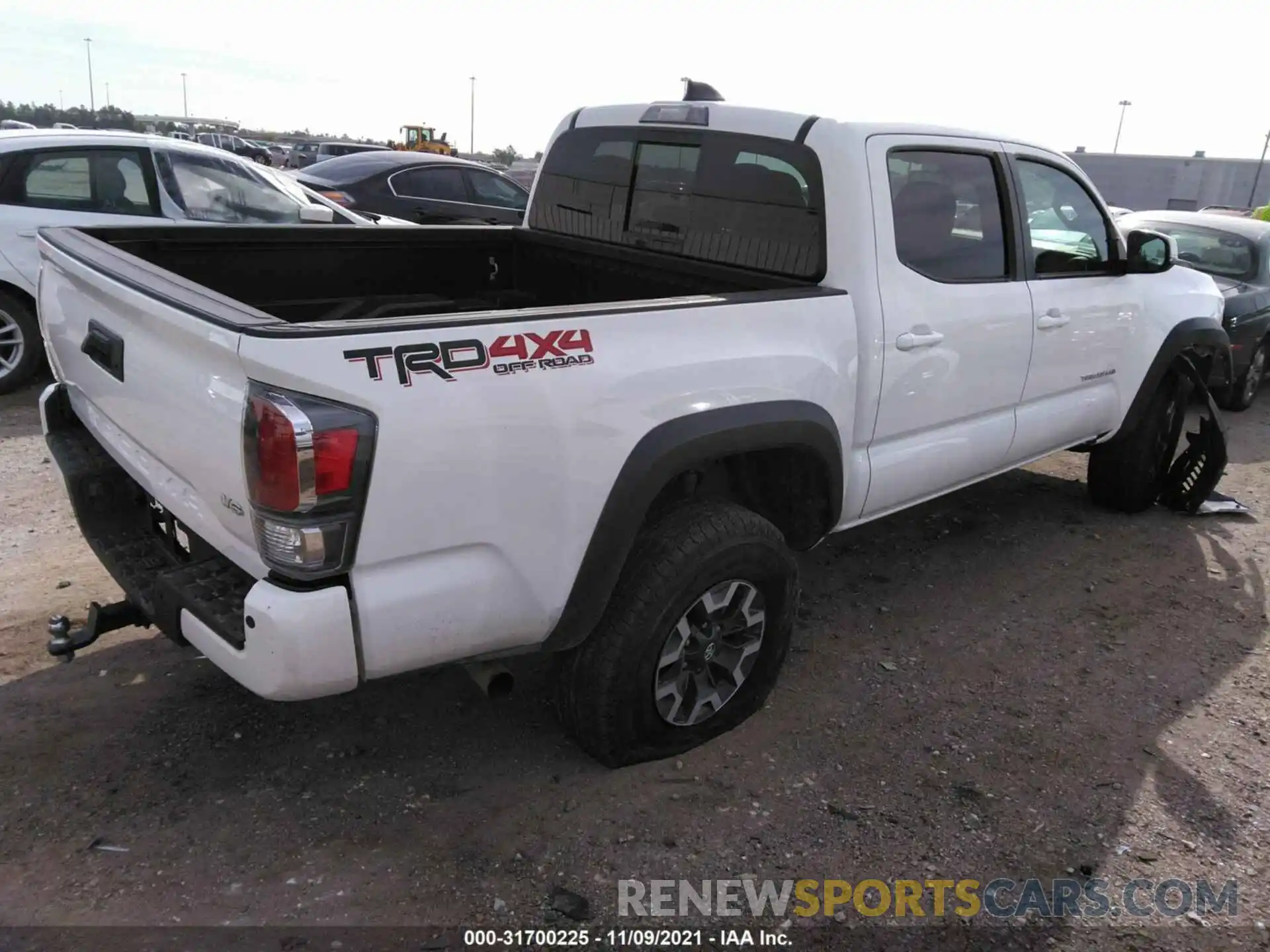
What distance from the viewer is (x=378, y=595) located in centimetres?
228

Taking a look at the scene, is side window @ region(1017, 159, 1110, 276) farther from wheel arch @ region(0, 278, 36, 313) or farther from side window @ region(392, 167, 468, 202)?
side window @ region(392, 167, 468, 202)

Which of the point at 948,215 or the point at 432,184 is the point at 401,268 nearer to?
the point at 948,215

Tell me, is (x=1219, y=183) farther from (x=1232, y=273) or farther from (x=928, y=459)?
(x=928, y=459)

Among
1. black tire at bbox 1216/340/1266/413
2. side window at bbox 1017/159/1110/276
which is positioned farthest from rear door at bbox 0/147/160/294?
black tire at bbox 1216/340/1266/413

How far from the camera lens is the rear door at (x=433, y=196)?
1019 centimetres

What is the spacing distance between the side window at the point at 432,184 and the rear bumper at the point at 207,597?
24.7 feet

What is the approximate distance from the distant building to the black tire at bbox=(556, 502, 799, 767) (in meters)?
57.6

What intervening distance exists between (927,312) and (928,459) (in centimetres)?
60

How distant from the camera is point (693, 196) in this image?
3781mm

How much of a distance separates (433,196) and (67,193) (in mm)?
4257

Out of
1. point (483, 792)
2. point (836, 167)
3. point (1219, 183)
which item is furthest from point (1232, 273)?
point (1219, 183)

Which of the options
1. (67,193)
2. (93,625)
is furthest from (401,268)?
(67,193)

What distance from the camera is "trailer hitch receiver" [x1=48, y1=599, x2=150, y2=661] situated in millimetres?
2648

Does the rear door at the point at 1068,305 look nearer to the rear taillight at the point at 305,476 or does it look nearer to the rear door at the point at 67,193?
the rear taillight at the point at 305,476
